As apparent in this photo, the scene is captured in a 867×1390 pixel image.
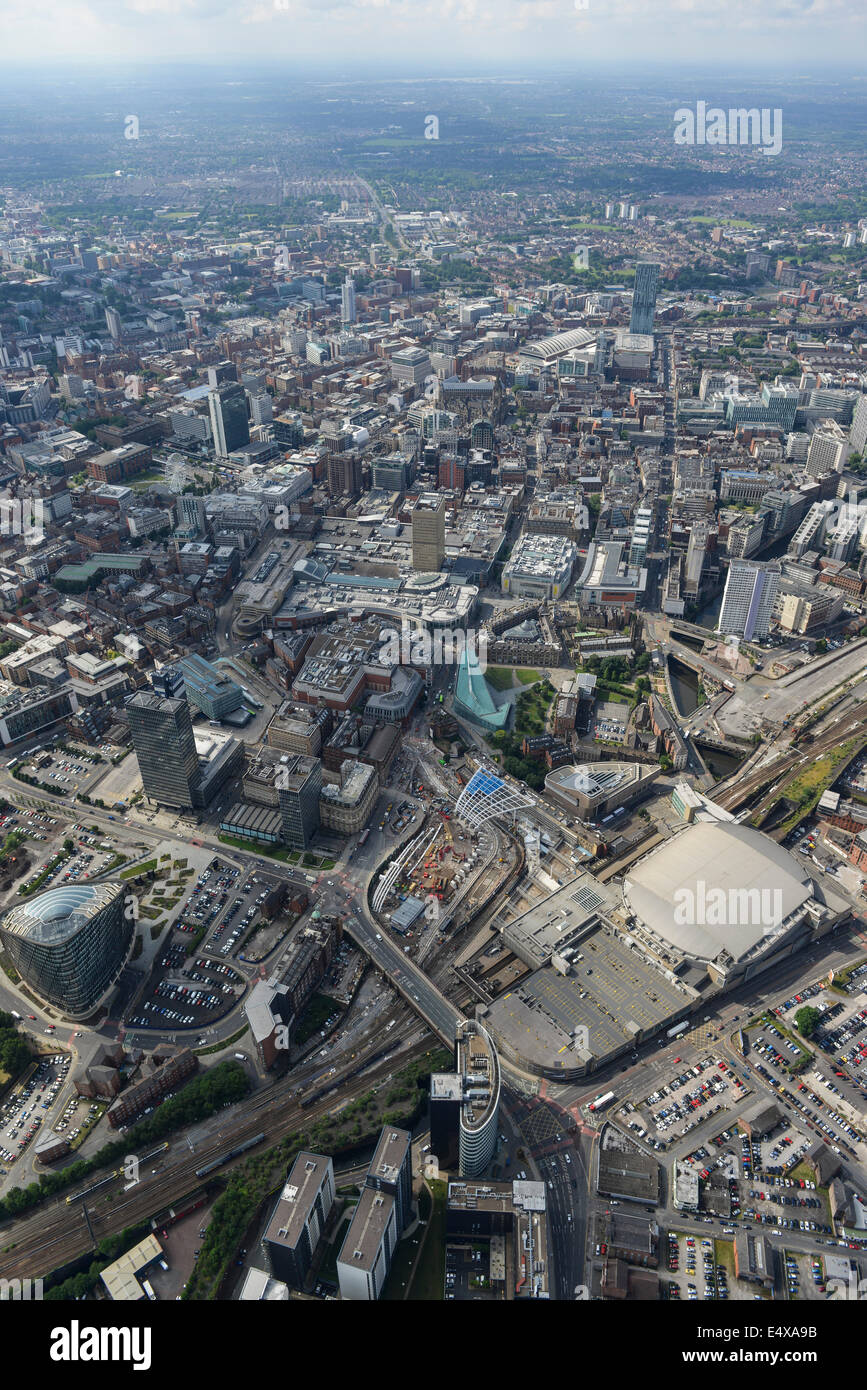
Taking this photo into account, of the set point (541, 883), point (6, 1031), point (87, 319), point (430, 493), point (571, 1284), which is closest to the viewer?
point (571, 1284)

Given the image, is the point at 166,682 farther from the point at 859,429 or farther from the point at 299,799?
the point at 859,429

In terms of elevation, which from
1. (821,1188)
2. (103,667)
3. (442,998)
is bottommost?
(821,1188)

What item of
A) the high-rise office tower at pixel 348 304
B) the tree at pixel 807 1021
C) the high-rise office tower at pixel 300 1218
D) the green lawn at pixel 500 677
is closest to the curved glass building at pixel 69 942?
the high-rise office tower at pixel 300 1218

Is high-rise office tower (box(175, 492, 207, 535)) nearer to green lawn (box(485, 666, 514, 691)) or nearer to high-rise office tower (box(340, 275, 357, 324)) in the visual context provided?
green lawn (box(485, 666, 514, 691))

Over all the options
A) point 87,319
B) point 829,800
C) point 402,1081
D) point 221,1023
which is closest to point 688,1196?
point 402,1081

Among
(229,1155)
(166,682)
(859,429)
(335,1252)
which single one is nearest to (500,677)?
(166,682)

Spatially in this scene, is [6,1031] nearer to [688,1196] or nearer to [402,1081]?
[402,1081]

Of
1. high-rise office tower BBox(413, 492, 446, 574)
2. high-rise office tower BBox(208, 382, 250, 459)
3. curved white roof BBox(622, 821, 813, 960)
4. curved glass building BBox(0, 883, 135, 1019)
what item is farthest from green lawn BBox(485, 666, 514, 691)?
high-rise office tower BBox(208, 382, 250, 459)
